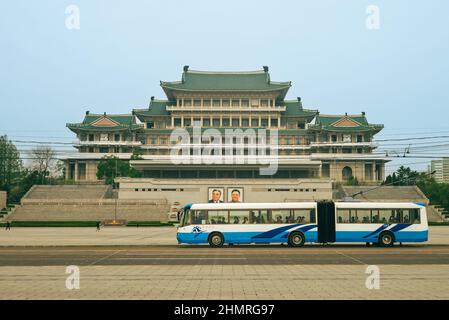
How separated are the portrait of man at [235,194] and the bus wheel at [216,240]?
40313mm

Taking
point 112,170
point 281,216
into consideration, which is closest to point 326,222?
point 281,216

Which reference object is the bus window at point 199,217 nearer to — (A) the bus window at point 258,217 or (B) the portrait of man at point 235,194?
(A) the bus window at point 258,217

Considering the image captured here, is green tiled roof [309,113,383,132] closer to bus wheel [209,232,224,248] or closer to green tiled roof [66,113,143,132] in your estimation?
green tiled roof [66,113,143,132]

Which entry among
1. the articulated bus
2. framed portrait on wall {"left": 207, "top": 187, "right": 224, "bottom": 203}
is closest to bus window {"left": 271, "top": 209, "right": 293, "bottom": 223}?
the articulated bus

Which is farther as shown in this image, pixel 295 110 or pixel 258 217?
pixel 295 110

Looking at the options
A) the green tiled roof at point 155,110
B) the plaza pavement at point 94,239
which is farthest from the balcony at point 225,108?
the plaza pavement at point 94,239

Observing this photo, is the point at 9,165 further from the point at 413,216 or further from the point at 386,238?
the point at 413,216

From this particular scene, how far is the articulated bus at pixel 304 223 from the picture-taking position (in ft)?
86.1

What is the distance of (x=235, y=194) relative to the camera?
220 ft

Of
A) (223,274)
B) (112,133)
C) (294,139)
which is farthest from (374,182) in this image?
(223,274)

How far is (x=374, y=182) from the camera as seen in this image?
263 feet

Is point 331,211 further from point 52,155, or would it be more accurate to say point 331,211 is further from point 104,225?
point 52,155

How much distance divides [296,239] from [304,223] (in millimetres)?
877
